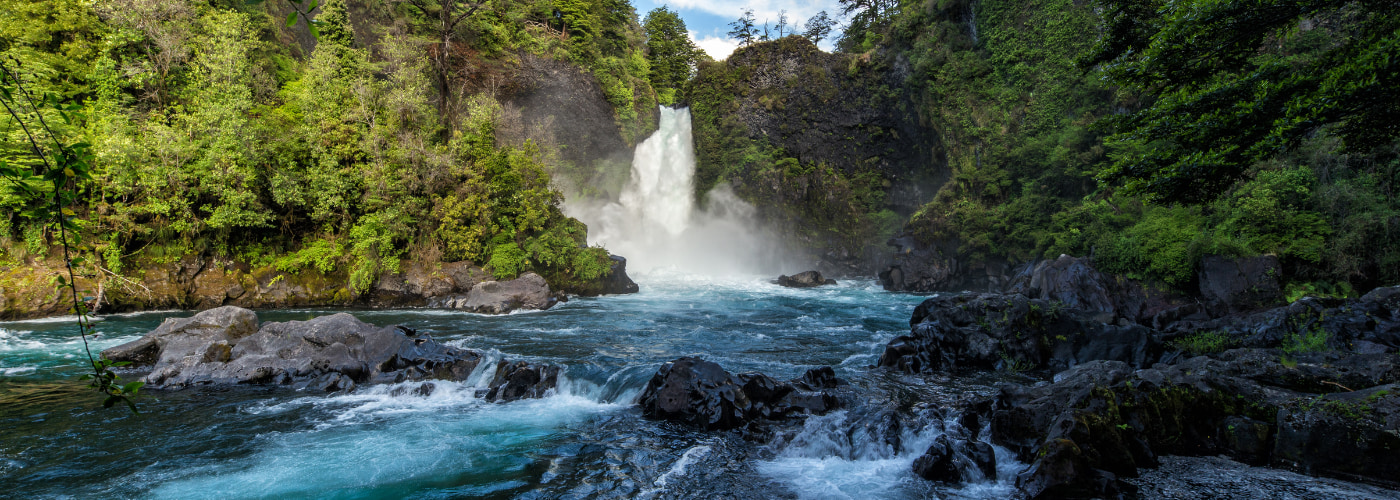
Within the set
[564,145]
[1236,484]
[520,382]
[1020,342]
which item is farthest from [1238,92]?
[564,145]

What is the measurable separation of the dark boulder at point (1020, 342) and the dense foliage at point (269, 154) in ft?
44.7

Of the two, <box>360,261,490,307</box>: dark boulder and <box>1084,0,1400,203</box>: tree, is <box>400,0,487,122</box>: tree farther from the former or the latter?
<box>1084,0,1400,203</box>: tree

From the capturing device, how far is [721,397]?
8.61 metres

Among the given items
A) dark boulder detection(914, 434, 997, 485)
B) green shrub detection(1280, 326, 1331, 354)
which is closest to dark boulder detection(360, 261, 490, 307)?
dark boulder detection(914, 434, 997, 485)

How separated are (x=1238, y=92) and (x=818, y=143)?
28.0 meters

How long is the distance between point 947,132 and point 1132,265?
13375mm

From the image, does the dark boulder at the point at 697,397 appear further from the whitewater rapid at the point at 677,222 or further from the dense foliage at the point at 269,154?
the whitewater rapid at the point at 677,222

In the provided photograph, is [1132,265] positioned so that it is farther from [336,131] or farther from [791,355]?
[336,131]

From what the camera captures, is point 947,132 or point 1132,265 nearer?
point 1132,265

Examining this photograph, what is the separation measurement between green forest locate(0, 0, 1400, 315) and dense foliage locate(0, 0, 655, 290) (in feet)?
0.27

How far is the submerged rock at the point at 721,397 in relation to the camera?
8.52 metres

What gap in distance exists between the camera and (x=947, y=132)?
28.1 m

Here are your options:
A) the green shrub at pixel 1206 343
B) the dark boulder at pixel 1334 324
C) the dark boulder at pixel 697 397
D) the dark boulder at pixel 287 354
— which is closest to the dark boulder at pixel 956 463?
the dark boulder at pixel 697 397

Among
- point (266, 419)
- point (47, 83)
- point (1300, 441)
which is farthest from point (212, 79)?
point (1300, 441)
